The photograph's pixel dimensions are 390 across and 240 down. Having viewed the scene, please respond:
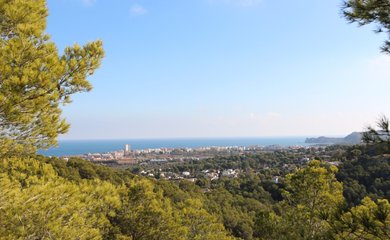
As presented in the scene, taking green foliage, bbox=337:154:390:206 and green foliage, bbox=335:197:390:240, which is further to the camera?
green foliage, bbox=337:154:390:206

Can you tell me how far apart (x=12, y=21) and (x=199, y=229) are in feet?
28.1

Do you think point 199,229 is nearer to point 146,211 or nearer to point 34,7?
→ point 146,211

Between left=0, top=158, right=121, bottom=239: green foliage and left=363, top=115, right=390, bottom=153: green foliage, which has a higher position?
left=363, top=115, right=390, bottom=153: green foliage

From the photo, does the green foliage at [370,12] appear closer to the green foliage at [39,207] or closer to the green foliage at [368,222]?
the green foliage at [368,222]

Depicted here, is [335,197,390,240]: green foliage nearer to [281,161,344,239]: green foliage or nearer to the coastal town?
[281,161,344,239]: green foliage

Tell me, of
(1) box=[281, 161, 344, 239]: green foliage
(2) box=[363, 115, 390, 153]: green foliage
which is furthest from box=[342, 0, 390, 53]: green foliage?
(1) box=[281, 161, 344, 239]: green foliage

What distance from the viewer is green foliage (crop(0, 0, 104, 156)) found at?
4.06 meters

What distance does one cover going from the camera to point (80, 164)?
32.2 meters

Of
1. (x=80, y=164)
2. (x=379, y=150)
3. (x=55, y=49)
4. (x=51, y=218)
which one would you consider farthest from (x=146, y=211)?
(x=80, y=164)

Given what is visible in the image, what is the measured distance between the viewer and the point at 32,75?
13.1ft

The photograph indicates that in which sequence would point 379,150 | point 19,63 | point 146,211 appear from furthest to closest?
1. point 146,211
2. point 19,63
3. point 379,150

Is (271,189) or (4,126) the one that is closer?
(4,126)

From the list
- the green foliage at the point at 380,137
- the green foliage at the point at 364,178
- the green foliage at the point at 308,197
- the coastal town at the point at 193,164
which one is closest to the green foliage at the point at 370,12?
the green foliage at the point at 380,137

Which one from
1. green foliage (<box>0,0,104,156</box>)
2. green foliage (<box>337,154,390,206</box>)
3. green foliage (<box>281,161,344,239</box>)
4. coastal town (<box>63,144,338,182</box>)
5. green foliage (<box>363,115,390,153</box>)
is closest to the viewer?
green foliage (<box>363,115,390,153</box>)
